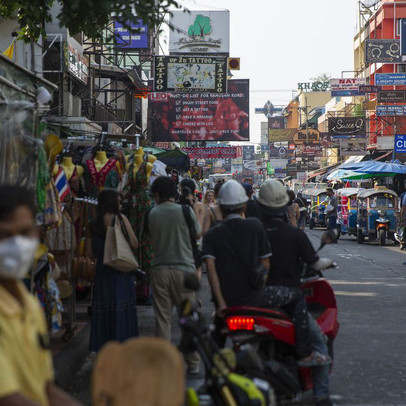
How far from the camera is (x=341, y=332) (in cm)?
993

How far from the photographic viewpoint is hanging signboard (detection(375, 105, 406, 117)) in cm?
4412

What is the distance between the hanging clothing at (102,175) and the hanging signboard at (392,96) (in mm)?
35589

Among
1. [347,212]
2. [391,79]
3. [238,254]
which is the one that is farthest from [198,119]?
[238,254]

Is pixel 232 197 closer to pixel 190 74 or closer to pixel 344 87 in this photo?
pixel 190 74

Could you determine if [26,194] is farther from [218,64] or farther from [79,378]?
[218,64]

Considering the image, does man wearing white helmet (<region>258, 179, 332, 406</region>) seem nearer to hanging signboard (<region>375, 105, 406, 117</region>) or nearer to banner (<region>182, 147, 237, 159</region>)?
banner (<region>182, 147, 237, 159</region>)

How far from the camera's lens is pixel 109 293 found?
7.68 metres

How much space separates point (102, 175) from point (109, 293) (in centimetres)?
264

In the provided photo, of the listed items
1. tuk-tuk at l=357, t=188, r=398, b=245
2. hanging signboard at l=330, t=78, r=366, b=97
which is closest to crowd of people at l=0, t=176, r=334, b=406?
tuk-tuk at l=357, t=188, r=398, b=245

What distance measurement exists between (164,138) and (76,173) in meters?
29.3

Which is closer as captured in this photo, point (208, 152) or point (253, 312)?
point (253, 312)

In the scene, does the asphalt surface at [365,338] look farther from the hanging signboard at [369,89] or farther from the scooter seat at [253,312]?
the hanging signboard at [369,89]

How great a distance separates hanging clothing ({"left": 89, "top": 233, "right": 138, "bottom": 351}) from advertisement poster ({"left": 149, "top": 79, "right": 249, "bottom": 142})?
101 feet

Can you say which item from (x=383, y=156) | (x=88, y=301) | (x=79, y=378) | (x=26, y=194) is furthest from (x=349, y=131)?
(x=26, y=194)
